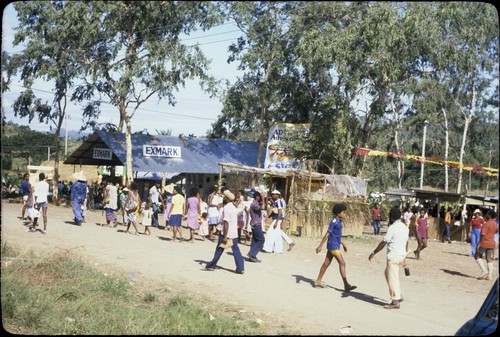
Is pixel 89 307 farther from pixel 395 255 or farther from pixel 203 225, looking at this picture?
pixel 203 225

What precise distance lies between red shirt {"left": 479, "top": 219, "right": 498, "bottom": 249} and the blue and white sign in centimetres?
1951

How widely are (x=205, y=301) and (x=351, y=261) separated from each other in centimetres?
535

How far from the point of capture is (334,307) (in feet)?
33.1

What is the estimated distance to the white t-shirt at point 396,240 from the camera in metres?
10.1

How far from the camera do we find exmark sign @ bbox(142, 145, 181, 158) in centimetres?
2633

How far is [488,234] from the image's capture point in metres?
10.8

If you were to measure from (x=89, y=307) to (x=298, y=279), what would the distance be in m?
4.61

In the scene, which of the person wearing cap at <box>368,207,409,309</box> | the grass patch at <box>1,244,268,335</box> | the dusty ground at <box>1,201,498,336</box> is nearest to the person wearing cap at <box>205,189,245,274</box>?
the dusty ground at <box>1,201,498,336</box>

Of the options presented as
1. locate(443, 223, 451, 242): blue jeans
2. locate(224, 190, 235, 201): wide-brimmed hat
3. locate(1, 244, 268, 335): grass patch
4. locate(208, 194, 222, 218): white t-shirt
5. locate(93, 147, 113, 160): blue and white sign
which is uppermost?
locate(93, 147, 113, 160): blue and white sign

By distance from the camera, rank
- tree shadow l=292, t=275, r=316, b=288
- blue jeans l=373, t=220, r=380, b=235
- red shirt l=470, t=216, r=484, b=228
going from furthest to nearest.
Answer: blue jeans l=373, t=220, r=380, b=235
red shirt l=470, t=216, r=484, b=228
tree shadow l=292, t=275, r=316, b=288

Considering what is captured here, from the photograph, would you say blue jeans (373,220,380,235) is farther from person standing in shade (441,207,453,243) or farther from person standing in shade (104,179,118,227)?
person standing in shade (104,179,118,227)

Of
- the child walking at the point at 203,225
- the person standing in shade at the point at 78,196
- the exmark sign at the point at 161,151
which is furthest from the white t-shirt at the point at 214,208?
the exmark sign at the point at 161,151

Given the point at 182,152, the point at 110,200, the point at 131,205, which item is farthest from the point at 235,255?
the point at 182,152

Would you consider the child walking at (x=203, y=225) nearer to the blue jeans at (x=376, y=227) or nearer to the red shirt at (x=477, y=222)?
the blue jeans at (x=376, y=227)
